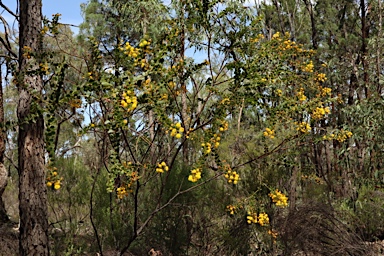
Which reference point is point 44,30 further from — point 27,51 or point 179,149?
point 179,149

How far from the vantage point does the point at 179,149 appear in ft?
10.5

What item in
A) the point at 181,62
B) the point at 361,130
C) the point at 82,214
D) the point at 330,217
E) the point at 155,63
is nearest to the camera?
the point at 155,63

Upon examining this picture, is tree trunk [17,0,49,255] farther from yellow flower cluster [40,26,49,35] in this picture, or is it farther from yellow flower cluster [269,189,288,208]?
yellow flower cluster [269,189,288,208]

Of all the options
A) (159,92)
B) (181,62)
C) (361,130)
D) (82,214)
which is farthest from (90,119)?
(361,130)

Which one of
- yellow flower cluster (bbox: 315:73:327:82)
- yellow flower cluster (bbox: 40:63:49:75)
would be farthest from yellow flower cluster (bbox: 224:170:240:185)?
yellow flower cluster (bbox: 315:73:327:82)

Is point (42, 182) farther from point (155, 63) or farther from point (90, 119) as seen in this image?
point (155, 63)

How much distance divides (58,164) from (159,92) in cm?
301

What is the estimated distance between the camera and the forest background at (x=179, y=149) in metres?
2.81

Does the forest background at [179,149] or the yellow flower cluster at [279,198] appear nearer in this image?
the forest background at [179,149]

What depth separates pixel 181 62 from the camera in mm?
2971

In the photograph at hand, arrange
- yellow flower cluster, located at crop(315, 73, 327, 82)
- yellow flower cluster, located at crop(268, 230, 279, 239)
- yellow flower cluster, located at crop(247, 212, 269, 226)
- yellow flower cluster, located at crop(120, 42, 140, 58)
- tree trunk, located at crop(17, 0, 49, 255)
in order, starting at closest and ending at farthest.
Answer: yellow flower cluster, located at crop(120, 42, 140, 58) < tree trunk, located at crop(17, 0, 49, 255) < yellow flower cluster, located at crop(247, 212, 269, 226) < yellow flower cluster, located at crop(268, 230, 279, 239) < yellow flower cluster, located at crop(315, 73, 327, 82)

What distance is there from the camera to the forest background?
281 centimetres

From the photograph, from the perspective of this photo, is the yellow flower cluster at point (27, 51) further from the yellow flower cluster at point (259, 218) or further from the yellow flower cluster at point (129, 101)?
the yellow flower cluster at point (259, 218)

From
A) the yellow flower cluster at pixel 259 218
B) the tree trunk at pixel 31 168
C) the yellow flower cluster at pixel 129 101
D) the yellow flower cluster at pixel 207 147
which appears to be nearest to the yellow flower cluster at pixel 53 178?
the tree trunk at pixel 31 168
